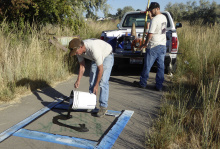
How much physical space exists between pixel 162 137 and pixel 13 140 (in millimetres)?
2016

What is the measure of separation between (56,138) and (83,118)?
2.88ft

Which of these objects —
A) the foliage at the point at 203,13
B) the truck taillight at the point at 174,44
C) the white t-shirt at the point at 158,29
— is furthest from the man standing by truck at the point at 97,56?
the foliage at the point at 203,13

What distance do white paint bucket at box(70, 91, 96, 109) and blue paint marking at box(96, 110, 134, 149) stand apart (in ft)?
1.85

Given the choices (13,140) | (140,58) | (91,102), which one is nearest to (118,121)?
(91,102)

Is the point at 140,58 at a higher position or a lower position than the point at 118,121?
higher

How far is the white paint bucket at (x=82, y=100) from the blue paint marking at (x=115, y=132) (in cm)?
56

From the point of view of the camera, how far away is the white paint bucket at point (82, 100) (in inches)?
149

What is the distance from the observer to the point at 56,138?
3.29m

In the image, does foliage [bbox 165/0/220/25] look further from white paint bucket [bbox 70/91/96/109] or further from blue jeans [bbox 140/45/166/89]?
white paint bucket [bbox 70/91/96/109]

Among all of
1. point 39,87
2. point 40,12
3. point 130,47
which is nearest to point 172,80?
point 130,47

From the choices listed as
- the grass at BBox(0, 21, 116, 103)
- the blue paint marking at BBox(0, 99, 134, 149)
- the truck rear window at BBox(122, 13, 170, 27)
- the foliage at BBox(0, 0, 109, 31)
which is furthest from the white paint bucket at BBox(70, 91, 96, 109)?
the truck rear window at BBox(122, 13, 170, 27)

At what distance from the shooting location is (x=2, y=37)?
20.0 feet

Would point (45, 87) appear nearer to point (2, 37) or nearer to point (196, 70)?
point (2, 37)

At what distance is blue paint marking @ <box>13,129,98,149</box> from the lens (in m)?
3.13
